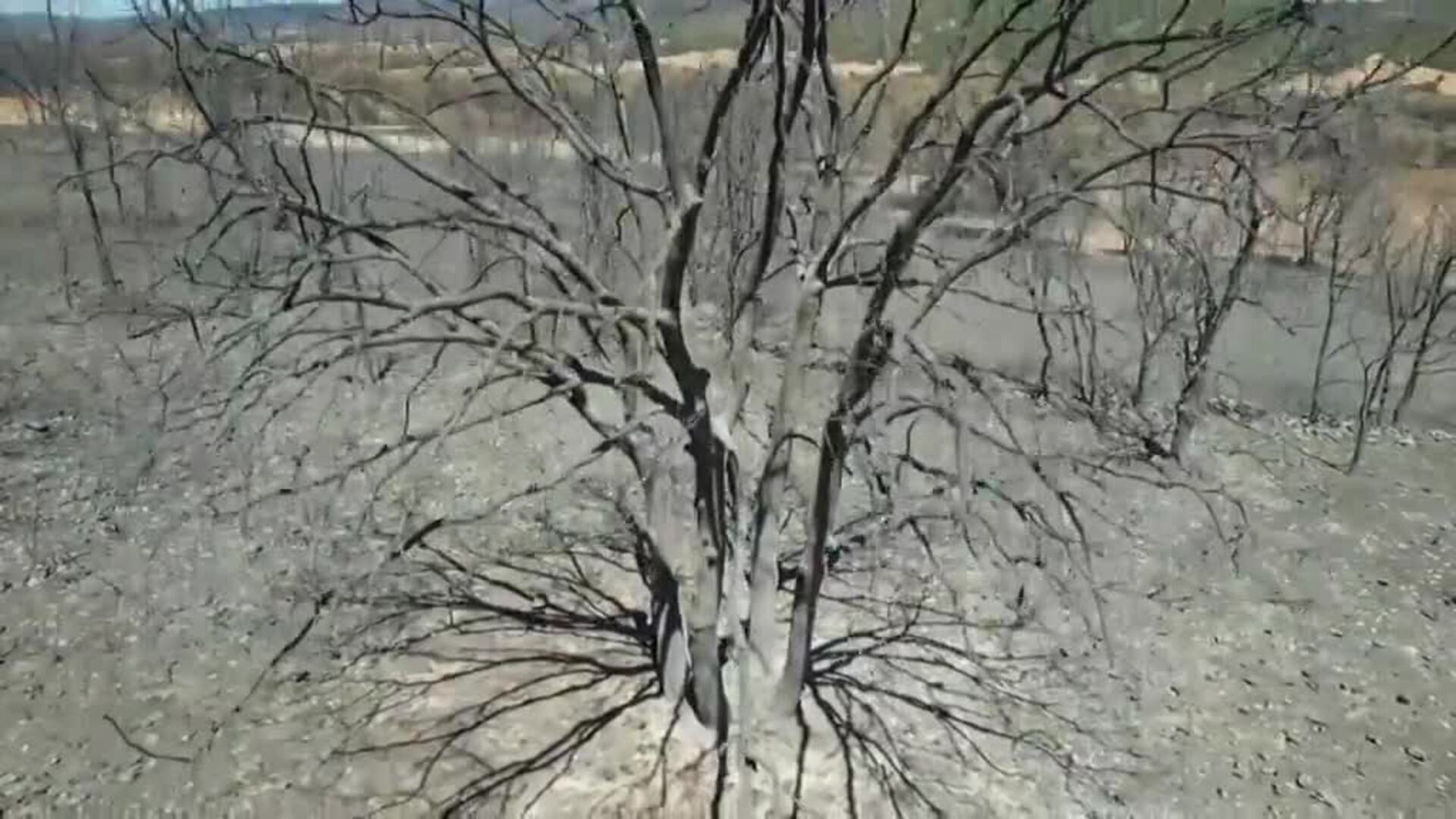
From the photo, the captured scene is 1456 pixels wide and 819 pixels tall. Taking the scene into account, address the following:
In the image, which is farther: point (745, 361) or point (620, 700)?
point (620, 700)

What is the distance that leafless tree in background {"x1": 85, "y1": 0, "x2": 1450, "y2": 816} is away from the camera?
12.3 ft

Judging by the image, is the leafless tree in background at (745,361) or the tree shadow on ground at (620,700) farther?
the tree shadow on ground at (620,700)

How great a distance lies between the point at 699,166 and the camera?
13.5 feet

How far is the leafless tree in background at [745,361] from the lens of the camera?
3.75 meters

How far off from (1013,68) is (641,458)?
7.11ft

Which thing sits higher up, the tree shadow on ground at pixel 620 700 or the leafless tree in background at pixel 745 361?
the leafless tree in background at pixel 745 361

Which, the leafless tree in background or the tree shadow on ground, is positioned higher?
the leafless tree in background

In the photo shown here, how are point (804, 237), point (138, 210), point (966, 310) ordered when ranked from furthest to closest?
1. point (138, 210)
2. point (966, 310)
3. point (804, 237)

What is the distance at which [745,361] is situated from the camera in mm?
4980

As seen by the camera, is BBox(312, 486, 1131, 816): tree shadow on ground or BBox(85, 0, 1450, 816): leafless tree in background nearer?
BBox(85, 0, 1450, 816): leafless tree in background

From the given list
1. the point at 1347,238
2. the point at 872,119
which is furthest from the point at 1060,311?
the point at 1347,238

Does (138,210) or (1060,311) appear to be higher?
(1060,311)

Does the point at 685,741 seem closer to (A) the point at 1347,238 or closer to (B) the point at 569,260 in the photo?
(B) the point at 569,260

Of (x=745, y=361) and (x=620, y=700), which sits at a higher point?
(x=745, y=361)
